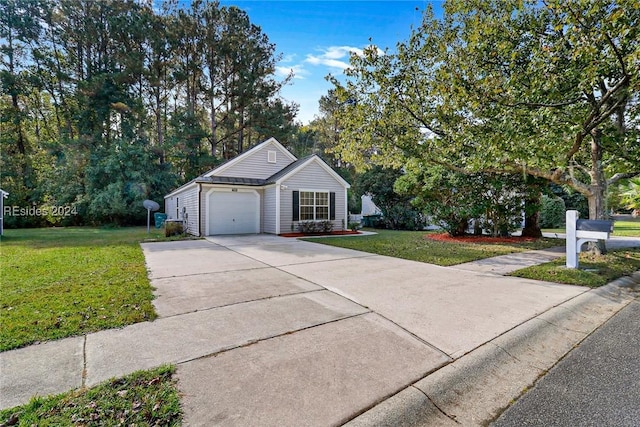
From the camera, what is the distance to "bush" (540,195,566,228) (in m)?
18.1

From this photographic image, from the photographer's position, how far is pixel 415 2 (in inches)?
343

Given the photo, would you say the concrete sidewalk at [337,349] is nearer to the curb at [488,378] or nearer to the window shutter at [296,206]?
the curb at [488,378]

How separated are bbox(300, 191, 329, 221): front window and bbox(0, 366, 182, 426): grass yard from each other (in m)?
12.6

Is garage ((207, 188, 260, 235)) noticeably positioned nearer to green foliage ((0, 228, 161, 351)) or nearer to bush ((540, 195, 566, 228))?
green foliage ((0, 228, 161, 351))

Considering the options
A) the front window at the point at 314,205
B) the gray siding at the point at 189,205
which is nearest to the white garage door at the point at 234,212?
the gray siding at the point at 189,205

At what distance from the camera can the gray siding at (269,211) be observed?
14.1 meters

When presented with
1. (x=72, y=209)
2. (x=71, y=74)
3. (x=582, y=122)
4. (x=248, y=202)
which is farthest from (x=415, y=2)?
(x=71, y=74)

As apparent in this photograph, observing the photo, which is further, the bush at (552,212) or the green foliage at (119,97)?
the green foliage at (119,97)

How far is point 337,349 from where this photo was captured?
280cm

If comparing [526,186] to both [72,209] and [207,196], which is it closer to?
[207,196]

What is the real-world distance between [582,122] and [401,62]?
471 cm

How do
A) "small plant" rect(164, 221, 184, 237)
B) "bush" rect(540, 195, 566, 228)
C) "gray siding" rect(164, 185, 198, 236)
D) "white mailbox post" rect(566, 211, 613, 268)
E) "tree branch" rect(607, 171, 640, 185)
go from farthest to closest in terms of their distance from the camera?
"bush" rect(540, 195, 566, 228) → "gray siding" rect(164, 185, 198, 236) → "small plant" rect(164, 221, 184, 237) → "tree branch" rect(607, 171, 640, 185) → "white mailbox post" rect(566, 211, 613, 268)

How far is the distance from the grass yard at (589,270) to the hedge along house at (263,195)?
999 cm

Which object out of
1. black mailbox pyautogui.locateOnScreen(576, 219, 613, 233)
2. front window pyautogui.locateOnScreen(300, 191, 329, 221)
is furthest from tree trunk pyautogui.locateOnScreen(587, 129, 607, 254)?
front window pyautogui.locateOnScreen(300, 191, 329, 221)
